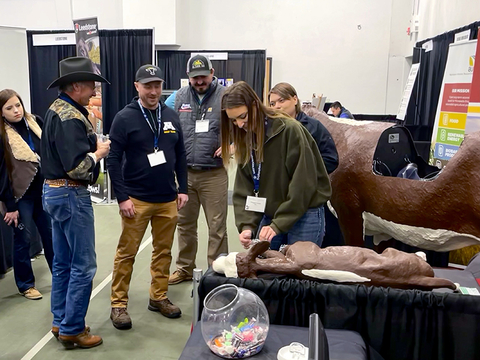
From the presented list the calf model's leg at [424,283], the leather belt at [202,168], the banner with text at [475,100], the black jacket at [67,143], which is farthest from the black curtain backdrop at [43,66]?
the calf model's leg at [424,283]

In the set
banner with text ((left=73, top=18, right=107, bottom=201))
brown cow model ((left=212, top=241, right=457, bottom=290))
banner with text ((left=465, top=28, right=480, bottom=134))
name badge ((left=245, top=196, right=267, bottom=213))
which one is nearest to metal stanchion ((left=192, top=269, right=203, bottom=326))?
brown cow model ((left=212, top=241, right=457, bottom=290))

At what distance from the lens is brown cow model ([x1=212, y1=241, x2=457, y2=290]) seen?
158cm

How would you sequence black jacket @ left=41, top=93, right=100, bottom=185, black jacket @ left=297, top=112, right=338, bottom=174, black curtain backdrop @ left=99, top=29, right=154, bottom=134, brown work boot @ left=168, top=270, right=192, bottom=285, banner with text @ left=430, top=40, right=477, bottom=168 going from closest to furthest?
black jacket @ left=41, top=93, right=100, bottom=185
black jacket @ left=297, top=112, right=338, bottom=174
brown work boot @ left=168, top=270, right=192, bottom=285
banner with text @ left=430, top=40, right=477, bottom=168
black curtain backdrop @ left=99, top=29, right=154, bottom=134

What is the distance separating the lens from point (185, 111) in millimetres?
3115

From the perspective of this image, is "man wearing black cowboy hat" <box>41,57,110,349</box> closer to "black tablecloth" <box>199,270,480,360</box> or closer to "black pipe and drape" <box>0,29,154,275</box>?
"black tablecloth" <box>199,270,480,360</box>

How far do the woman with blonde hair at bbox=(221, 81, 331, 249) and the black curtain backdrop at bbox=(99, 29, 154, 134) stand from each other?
16.9 feet

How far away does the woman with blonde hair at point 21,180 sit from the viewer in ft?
9.60

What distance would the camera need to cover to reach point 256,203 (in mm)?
2084

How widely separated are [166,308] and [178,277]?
20.2 inches

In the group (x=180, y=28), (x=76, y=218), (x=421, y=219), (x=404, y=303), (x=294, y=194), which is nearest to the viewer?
(x=404, y=303)

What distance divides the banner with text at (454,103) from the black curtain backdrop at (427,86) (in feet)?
3.47

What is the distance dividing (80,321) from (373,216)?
1.78 meters

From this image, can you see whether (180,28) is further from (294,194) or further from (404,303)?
(404,303)

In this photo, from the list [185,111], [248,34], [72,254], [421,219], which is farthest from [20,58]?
[421,219]
